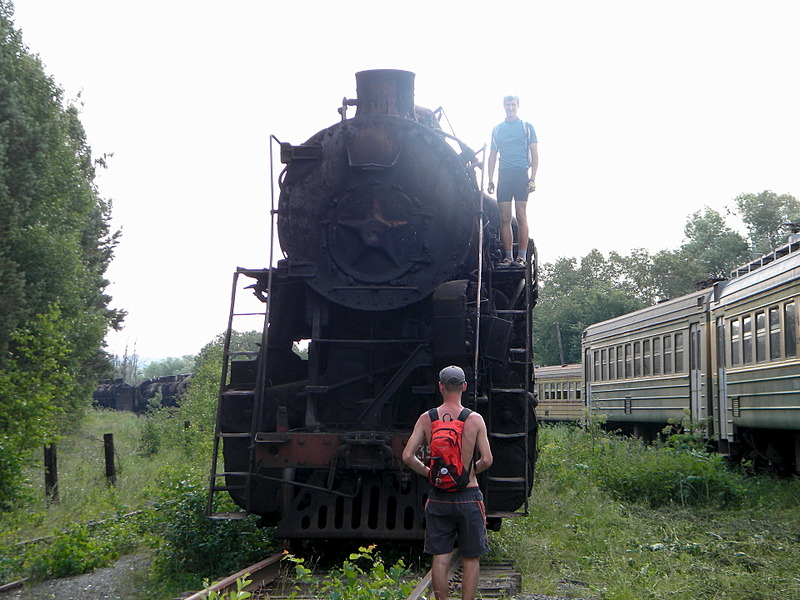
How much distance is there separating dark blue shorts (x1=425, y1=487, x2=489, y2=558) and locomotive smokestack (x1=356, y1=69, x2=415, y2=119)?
152 inches

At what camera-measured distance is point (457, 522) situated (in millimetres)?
5656

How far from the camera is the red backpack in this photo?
5.50 meters

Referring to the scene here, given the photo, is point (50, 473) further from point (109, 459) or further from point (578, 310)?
point (578, 310)

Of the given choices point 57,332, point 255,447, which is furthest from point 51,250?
point 255,447

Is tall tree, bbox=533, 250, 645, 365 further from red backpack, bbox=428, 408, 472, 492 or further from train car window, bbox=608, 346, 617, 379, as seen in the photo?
red backpack, bbox=428, 408, 472, 492

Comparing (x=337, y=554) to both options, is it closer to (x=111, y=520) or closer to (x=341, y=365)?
(x=341, y=365)

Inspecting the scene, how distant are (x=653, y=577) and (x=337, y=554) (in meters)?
2.70

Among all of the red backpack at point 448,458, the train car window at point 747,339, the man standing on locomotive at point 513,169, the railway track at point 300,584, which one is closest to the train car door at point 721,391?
the train car window at point 747,339

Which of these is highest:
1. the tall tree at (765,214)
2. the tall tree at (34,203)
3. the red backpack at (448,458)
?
the tall tree at (765,214)

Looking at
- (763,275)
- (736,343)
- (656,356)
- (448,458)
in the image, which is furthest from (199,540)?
(656,356)

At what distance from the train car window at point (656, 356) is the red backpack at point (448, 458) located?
552 inches

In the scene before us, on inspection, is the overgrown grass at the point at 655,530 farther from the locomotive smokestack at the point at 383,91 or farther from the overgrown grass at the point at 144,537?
the locomotive smokestack at the point at 383,91

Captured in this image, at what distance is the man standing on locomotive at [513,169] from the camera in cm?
905

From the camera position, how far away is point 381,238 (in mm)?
8031
